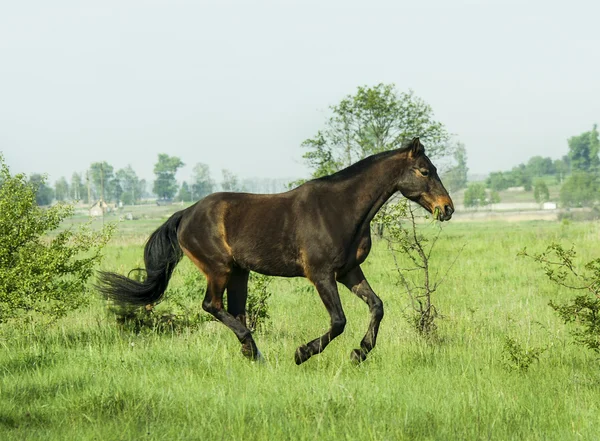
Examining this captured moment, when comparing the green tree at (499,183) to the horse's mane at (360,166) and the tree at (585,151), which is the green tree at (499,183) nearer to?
the tree at (585,151)

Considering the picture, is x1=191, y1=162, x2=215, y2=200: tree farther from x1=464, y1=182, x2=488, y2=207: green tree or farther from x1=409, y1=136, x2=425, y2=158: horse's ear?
x1=409, y1=136, x2=425, y2=158: horse's ear

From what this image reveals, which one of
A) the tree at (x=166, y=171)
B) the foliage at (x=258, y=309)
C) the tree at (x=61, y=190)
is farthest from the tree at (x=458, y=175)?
the foliage at (x=258, y=309)

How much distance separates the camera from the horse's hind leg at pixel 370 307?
7095 millimetres

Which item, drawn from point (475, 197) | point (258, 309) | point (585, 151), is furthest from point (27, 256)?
point (585, 151)

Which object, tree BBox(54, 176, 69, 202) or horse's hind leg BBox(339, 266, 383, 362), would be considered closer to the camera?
horse's hind leg BBox(339, 266, 383, 362)

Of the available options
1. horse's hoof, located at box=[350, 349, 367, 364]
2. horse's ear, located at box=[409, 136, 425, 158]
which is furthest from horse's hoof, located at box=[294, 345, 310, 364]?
horse's ear, located at box=[409, 136, 425, 158]

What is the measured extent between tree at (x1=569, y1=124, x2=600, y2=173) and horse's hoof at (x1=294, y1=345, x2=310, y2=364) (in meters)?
163

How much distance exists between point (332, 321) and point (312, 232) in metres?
0.96

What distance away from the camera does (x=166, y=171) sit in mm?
190125

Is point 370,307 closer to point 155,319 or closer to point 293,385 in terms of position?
point 293,385

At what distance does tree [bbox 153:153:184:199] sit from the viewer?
612 ft

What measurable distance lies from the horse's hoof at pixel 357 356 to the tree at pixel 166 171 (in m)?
182

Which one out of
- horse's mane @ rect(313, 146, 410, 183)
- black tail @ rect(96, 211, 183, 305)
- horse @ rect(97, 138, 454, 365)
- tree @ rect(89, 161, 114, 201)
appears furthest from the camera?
tree @ rect(89, 161, 114, 201)

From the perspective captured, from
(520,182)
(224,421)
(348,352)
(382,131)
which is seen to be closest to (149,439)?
(224,421)
